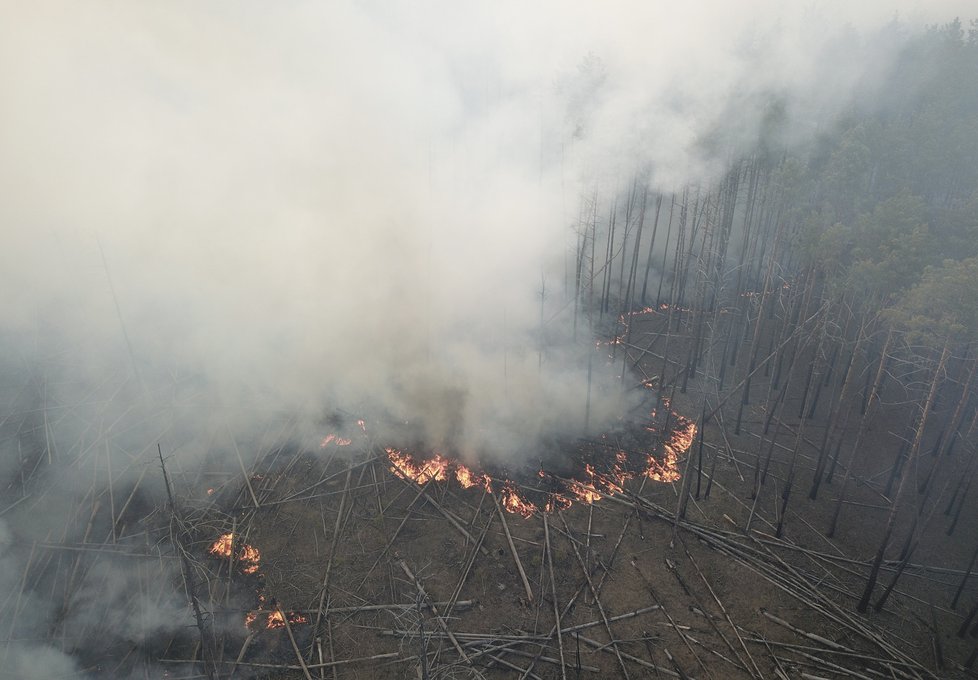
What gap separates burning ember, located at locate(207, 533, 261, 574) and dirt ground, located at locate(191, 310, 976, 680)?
0.21 m

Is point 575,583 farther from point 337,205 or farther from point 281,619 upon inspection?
point 337,205

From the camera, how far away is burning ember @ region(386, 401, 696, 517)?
14.1 meters

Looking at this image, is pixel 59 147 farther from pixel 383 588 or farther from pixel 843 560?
pixel 843 560

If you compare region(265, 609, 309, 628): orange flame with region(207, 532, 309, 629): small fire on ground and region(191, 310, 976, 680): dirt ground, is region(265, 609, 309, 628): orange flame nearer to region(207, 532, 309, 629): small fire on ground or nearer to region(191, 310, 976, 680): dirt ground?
region(207, 532, 309, 629): small fire on ground

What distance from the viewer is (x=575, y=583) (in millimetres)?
11844

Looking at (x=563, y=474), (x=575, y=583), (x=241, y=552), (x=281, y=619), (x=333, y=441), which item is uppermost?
(x=333, y=441)

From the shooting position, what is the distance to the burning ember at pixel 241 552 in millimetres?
12203

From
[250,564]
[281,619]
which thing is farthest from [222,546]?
[281,619]

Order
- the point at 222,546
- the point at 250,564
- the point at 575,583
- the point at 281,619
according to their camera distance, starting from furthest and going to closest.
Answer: the point at 222,546
the point at 250,564
the point at 575,583
the point at 281,619

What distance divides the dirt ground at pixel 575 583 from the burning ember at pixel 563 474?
1.12ft

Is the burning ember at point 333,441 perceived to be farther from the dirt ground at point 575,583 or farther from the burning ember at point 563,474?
the burning ember at point 563,474

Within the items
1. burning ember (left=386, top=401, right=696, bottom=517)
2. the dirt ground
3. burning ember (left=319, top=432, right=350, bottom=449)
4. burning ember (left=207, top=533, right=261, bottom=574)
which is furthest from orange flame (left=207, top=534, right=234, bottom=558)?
burning ember (left=386, top=401, right=696, bottom=517)

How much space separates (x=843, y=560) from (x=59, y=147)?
28.7 m

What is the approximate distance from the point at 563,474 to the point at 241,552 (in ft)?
27.7
